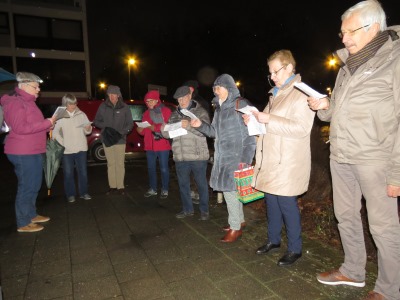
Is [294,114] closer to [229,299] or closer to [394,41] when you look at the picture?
[394,41]

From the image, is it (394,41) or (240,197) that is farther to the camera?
(240,197)

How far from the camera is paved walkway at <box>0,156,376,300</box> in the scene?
3.00 m

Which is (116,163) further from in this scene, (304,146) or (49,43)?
(49,43)

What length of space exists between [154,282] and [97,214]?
259 centimetres

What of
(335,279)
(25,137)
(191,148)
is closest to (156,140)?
(191,148)

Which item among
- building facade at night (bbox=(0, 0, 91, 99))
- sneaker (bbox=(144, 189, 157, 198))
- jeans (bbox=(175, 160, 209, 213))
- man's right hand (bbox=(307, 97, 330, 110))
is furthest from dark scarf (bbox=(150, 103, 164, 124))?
building facade at night (bbox=(0, 0, 91, 99))

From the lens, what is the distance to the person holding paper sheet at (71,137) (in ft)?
19.2

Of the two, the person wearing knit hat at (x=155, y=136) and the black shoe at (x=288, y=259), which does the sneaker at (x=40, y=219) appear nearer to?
the person wearing knit hat at (x=155, y=136)

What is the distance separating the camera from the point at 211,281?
10.3 feet

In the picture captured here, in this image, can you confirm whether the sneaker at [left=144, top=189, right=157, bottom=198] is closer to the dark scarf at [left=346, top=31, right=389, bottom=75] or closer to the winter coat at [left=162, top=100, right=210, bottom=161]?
the winter coat at [left=162, top=100, right=210, bottom=161]

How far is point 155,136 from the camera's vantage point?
593cm

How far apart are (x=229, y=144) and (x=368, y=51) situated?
1874 mm

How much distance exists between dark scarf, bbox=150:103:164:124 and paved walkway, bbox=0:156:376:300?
1.66 m

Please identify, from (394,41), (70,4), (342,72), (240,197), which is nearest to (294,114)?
(342,72)
